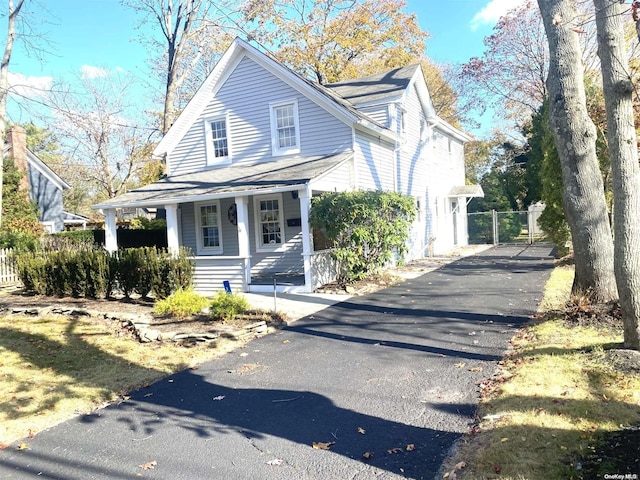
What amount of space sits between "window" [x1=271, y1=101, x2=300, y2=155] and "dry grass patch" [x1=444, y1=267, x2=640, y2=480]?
35.6 feet

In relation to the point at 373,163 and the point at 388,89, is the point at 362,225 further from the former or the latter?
the point at 388,89

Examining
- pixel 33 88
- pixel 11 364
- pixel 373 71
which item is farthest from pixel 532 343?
pixel 373 71

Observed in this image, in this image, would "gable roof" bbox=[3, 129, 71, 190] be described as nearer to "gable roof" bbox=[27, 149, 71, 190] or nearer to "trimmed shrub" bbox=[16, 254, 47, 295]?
"gable roof" bbox=[27, 149, 71, 190]

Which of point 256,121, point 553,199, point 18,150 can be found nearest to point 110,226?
point 256,121

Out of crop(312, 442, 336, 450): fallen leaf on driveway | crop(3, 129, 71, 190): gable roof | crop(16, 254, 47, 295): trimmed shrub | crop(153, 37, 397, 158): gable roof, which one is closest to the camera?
crop(312, 442, 336, 450): fallen leaf on driveway

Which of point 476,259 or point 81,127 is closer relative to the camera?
point 476,259

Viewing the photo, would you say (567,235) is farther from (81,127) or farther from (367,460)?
(81,127)

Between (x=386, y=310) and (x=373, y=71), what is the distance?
1065 inches

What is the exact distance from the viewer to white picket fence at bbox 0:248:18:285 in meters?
16.5

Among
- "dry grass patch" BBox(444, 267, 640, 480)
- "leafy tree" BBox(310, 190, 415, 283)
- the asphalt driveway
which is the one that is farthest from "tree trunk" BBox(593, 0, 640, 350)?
"leafy tree" BBox(310, 190, 415, 283)

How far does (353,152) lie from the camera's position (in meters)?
14.1

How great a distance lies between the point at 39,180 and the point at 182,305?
2525 cm

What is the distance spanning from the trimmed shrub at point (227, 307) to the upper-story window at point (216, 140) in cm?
900

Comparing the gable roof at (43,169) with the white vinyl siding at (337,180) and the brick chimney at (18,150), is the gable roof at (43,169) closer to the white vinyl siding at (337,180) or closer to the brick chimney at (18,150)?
the brick chimney at (18,150)
